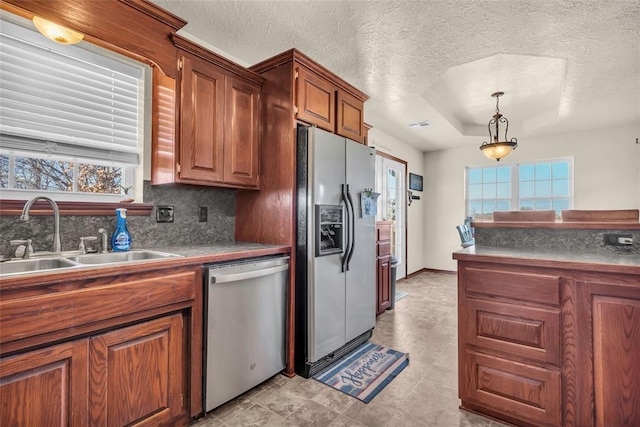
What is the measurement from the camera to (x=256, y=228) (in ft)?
8.13

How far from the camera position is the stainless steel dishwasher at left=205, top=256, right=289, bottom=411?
1748 mm

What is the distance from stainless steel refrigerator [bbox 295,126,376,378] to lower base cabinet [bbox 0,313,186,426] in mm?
904

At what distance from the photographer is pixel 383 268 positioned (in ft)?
12.0


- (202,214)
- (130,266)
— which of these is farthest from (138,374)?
(202,214)

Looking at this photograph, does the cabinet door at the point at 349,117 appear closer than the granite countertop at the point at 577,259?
No

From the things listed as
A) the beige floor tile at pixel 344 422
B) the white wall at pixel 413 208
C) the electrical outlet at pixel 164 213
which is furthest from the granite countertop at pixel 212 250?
the white wall at pixel 413 208

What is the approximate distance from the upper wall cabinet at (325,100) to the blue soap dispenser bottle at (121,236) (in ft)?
4.42

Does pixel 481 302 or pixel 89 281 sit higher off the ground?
pixel 89 281

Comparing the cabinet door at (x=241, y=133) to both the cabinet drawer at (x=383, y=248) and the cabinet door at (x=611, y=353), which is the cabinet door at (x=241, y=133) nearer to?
the cabinet drawer at (x=383, y=248)

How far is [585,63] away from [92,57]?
4051mm

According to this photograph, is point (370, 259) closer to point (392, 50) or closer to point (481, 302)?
point (481, 302)

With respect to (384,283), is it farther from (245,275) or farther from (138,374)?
(138,374)

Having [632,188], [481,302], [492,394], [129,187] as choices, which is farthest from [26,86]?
[632,188]

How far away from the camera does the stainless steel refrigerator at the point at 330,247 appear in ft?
7.37
